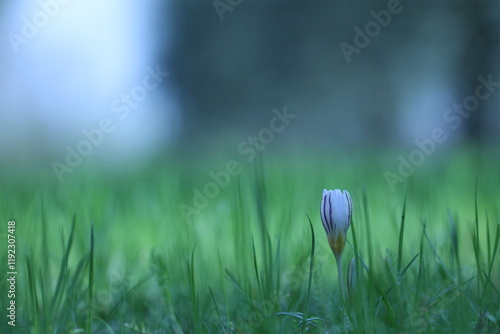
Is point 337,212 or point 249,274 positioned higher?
point 337,212

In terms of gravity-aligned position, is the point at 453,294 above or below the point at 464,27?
below

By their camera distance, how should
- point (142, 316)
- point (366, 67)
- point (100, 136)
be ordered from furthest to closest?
point (366, 67), point (100, 136), point (142, 316)

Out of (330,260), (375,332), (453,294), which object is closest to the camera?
(375,332)

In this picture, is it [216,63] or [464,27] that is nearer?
[464,27]

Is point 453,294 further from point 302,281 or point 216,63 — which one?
point 216,63

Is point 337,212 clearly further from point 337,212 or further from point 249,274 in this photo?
point 249,274

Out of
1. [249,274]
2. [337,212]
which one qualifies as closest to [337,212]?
[337,212]

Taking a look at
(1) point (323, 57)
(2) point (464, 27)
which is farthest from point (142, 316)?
(1) point (323, 57)

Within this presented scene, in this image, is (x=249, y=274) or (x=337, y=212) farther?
(x=249, y=274)
